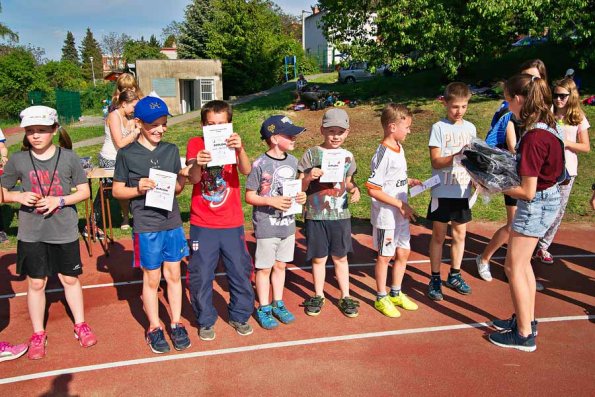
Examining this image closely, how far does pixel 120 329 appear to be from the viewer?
175 inches

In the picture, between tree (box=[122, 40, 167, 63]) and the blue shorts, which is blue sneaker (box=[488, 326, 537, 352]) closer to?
the blue shorts

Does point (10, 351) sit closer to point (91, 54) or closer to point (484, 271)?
point (484, 271)

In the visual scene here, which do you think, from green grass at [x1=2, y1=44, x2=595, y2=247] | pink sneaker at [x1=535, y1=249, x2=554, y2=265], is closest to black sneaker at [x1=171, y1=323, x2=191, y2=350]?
green grass at [x1=2, y1=44, x2=595, y2=247]

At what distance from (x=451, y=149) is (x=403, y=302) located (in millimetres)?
1593

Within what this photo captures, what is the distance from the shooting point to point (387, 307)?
469 centimetres

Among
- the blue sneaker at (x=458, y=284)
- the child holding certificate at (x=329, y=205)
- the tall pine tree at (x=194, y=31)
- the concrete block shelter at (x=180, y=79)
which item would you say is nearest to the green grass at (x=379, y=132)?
the blue sneaker at (x=458, y=284)

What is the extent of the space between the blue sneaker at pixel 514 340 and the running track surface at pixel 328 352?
3.1 inches

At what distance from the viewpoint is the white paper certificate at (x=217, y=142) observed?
364cm

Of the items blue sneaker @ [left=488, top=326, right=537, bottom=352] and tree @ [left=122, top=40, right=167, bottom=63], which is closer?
blue sneaker @ [left=488, top=326, right=537, bottom=352]

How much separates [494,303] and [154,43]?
90.1 meters

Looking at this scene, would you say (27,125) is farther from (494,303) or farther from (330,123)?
(494,303)

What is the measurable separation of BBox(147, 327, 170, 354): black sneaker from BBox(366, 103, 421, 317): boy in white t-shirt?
2.07 metres

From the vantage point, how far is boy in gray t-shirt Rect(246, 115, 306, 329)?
164 inches

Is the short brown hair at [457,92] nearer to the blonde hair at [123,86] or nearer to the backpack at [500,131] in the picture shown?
the backpack at [500,131]
